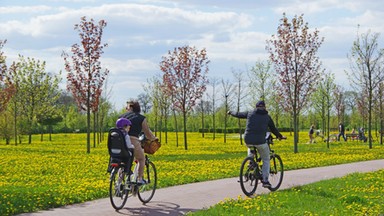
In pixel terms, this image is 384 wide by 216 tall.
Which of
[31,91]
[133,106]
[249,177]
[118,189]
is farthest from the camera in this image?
[31,91]

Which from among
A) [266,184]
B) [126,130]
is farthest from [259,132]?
[126,130]

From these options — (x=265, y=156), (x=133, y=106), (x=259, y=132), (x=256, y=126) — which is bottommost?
(x=265, y=156)

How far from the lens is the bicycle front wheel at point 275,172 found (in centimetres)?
1184

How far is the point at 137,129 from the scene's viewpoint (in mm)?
9836

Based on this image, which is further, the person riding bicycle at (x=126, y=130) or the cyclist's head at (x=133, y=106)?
the cyclist's head at (x=133, y=106)

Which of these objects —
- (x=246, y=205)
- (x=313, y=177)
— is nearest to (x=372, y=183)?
(x=313, y=177)

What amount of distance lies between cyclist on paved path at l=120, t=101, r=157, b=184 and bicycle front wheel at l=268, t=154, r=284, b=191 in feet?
10.6

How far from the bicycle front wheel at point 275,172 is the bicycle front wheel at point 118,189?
3804 mm

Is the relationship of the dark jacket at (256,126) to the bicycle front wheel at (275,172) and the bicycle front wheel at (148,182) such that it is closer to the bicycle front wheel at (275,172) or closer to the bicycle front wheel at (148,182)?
the bicycle front wheel at (275,172)

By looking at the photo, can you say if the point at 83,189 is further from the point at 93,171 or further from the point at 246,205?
the point at 93,171

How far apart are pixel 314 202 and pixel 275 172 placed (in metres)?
2.15

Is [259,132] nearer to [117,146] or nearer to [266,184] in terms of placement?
[266,184]

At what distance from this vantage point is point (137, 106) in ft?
32.9

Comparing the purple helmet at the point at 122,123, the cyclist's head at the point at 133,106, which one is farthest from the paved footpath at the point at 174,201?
the cyclist's head at the point at 133,106
